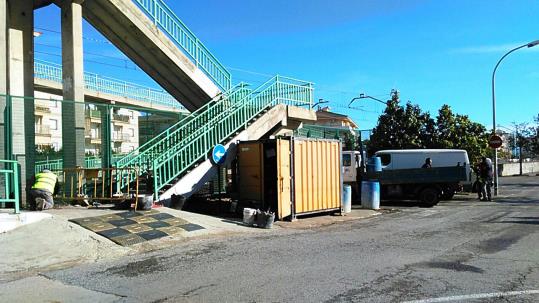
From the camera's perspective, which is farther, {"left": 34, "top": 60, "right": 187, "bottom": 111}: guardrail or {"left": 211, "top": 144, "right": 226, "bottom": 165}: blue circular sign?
{"left": 34, "top": 60, "right": 187, "bottom": 111}: guardrail

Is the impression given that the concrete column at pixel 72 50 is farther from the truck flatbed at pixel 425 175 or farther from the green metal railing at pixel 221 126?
the truck flatbed at pixel 425 175

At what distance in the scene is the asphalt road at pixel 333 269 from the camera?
20.2 ft

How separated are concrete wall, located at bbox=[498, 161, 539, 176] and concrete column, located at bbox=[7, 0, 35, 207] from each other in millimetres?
45189

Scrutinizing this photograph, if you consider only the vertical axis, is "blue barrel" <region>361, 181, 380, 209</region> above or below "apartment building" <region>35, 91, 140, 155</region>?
below

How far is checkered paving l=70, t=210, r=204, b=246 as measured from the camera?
9781 millimetres

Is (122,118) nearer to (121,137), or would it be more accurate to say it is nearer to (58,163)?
(121,137)

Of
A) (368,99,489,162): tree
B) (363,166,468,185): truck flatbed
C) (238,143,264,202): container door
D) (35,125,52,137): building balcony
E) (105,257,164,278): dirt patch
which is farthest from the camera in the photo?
(368,99,489,162): tree

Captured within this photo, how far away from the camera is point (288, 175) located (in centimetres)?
1365

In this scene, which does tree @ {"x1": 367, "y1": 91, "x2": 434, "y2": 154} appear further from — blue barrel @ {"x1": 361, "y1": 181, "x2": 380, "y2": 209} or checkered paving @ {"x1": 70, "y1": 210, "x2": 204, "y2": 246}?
checkered paving @ {"x1": 70, "y1": 210, "x2": 204, "y2": 246}

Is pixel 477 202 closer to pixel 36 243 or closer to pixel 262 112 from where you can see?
pixel 262 112

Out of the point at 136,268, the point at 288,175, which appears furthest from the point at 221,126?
the point at 136,268

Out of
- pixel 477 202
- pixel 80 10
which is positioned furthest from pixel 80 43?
pixel 477 202

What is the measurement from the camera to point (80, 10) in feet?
51.4

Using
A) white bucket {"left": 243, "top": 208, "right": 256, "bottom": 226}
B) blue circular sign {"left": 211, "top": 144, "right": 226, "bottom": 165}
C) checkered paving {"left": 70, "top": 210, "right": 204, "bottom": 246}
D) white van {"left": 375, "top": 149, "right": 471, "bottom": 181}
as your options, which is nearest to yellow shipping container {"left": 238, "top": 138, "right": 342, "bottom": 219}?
blue circular sign {"left": 211, "top": 144, "right": 226, "bottom": 165}
